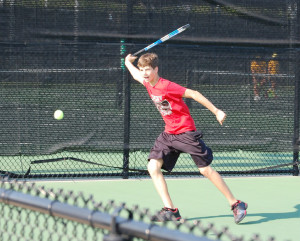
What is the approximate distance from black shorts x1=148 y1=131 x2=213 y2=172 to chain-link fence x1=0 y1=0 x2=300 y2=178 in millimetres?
1713

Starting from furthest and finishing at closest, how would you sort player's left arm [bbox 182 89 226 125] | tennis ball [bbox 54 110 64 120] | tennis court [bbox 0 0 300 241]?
tennis ball [bbox 54 110 64 120] → tennis court [bbox 0 0 300 241] → player's left arm [bbox 182 89 226 125]

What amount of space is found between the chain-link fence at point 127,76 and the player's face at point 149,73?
169 centimetres

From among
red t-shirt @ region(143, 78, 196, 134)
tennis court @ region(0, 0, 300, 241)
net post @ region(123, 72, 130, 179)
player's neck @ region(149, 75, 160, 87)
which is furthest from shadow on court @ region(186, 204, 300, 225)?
net post @ region(123, 72, 130, 179)

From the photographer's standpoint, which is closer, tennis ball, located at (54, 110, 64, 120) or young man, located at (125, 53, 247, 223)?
young man, located at (125, 53, 247, 223)

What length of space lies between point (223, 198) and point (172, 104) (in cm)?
136

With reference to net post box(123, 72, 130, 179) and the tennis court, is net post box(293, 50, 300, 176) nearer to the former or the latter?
the tennis court

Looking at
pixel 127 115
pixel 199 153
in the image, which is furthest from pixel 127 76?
pixel 199 153

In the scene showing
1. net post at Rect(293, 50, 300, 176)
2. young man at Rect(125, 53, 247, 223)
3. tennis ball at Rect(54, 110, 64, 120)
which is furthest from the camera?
net post at Rect(293, 50, 300, 176)

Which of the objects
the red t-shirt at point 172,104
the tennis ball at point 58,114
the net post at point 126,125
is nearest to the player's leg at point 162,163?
the red t-shirt at point 172,104

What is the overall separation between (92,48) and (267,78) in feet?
6.82

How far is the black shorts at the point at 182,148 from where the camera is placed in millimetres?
5176

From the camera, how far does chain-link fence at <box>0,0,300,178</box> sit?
6750mm

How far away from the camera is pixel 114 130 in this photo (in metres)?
7.06

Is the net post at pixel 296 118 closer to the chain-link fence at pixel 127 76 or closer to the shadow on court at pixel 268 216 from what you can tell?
the chain-link fence at pixel 127 76
